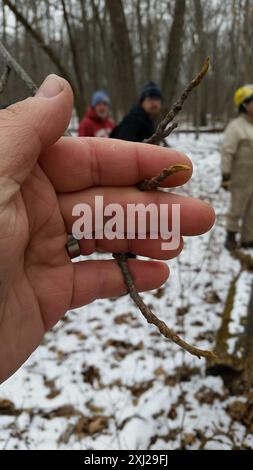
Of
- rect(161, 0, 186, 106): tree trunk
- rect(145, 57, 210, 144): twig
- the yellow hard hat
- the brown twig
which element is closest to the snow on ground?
the brown twig

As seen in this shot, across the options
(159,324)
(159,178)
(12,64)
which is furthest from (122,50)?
(159,324)

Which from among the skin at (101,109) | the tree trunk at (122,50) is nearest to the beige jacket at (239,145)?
the tree trunk at (122,50)

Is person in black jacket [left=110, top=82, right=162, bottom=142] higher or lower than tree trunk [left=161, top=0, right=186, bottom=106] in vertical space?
lower

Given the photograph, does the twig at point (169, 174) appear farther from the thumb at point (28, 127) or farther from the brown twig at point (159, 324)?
the thumb at point (28, 127)

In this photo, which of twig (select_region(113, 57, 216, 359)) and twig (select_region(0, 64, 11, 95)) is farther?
twig (select_region(0, 64, 11, 95))

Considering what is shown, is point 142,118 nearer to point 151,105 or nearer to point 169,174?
point 151,105

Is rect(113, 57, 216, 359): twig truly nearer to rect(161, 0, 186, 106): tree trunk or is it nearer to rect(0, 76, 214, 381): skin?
rect(0, 76, 214, 381): skin
